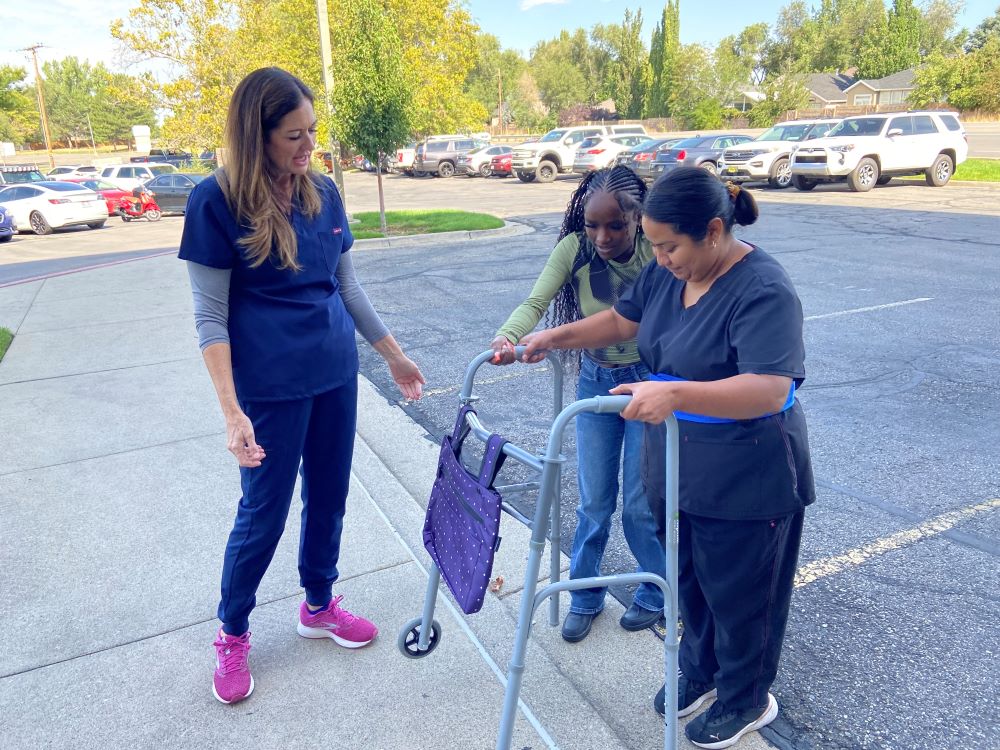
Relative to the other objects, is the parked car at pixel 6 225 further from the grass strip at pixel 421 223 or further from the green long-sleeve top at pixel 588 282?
the green long-sleeve top at pixel 588 282

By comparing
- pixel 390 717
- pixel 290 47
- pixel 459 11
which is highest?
pixel 459 11

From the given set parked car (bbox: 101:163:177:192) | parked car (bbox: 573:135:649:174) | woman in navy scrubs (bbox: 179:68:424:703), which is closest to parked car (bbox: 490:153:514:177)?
parked car (bbox: 573:135:649:174)

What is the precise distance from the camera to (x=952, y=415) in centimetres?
488

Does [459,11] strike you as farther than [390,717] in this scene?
Yes

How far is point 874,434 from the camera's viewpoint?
4645 millimetres

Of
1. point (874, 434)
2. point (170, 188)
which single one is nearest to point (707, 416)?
point (874, 434)

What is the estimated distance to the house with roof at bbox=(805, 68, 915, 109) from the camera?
72.2 meters

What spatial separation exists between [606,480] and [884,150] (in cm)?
1937

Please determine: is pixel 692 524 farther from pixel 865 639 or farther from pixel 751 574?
pixel 865 639

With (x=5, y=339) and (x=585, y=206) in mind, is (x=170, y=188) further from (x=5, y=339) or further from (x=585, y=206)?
(x=585, y=206)

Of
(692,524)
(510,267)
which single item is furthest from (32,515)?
(510,267)

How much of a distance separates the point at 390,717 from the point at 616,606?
3.41ft

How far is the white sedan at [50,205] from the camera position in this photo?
19.2 m

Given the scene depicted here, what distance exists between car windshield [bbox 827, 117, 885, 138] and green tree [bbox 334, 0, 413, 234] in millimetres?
12085
